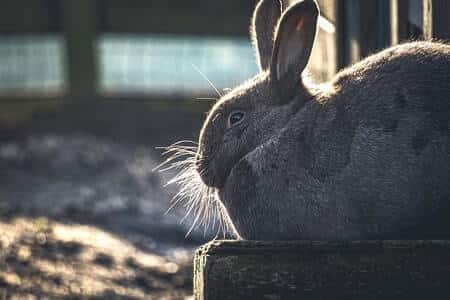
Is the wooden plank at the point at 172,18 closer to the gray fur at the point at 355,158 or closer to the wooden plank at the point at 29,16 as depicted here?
the wooden plank at the point at 29,16

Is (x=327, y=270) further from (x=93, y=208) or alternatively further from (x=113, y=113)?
(x=113, y=113)

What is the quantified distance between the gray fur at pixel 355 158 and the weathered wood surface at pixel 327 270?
0.27 meters

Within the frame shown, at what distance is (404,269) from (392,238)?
0.29 meters

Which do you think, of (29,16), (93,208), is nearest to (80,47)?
(29,16)

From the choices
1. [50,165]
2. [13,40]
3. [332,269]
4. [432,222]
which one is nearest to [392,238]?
[432,222]

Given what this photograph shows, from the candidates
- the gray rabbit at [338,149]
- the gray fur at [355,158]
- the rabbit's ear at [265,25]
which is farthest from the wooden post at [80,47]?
the gray fur at [355,158]

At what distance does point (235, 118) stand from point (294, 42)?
400 millimetres

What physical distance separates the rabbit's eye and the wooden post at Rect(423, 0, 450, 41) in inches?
33.7

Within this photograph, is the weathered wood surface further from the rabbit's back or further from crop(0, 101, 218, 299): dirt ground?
crop(0, 101, 218, 299): dirt ground

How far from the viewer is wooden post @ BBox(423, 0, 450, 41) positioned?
345 cm

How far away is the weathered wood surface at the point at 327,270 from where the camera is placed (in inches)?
103

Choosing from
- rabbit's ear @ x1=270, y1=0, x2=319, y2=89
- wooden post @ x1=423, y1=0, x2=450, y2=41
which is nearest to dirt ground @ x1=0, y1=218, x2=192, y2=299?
rabbit's ear @ x1=270, y1=0, x2=319, y2=89

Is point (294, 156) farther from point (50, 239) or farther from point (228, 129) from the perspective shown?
point (50, 239)

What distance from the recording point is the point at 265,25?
3713 millimetres
